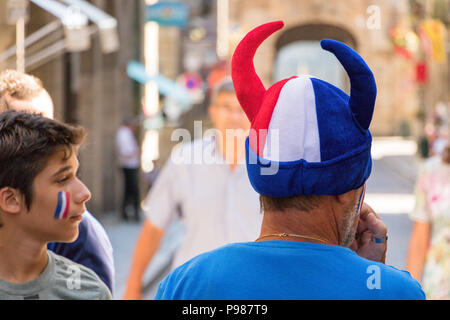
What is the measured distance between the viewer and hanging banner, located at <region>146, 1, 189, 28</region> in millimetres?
20031

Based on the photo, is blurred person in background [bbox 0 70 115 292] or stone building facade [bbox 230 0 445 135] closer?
blurred person in background [bbox 0 70 115 292]

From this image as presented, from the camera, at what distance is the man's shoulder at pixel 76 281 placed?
2.41m

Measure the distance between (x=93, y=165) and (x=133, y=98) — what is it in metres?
4.33

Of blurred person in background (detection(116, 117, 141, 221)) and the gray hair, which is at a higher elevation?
the gray hair

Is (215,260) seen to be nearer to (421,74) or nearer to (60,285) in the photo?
(60,285)

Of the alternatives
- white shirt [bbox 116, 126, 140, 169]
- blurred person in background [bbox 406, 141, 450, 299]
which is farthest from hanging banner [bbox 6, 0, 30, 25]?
white shirt [bbox 116, 126, 140, 169]

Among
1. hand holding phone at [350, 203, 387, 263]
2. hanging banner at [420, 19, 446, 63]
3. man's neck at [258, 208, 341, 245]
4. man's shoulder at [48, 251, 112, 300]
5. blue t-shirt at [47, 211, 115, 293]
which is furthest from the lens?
hanging banner at [420, 19, 446, 63]

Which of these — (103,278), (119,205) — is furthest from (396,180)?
(103,278)

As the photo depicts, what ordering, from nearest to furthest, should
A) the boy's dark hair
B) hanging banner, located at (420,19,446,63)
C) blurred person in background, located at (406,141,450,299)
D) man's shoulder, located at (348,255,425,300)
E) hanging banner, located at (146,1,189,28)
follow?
man's shoulder, located at (348,255,425,300), the boy's dark hair, blurred person in background, located at (406,141,450,299), hanging banner, located at (146,1,189,28), hanging banner, located at (420,19,446,63)

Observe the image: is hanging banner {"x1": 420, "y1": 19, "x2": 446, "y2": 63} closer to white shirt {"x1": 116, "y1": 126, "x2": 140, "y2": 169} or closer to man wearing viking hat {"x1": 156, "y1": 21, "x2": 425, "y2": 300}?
white shirt {"x1": 116, "y1": 126, "x2": 140, "y2": 169}

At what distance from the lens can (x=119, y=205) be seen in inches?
625

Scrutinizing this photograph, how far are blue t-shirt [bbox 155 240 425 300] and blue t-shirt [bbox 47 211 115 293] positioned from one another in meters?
1.03

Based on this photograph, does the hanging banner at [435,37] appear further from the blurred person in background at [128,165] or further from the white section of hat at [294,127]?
the white section of hat at [294,127]
